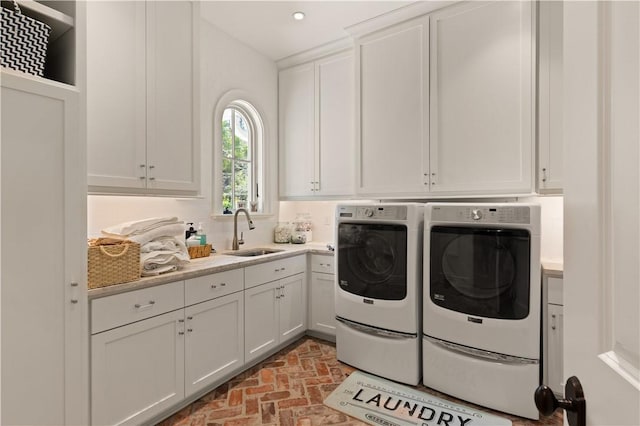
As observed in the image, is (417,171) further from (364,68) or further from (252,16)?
(252,16)

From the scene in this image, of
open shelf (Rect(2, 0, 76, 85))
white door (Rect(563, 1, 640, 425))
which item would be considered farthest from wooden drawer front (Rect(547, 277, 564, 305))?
open shelf (Rect(2, 0, 76, 85))

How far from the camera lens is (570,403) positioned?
1.83 feet

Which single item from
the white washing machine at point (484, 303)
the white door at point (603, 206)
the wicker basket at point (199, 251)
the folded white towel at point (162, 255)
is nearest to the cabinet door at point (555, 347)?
the white washing machine at point (484, 303)

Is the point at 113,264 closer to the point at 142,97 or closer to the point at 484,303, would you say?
the point at 142,97

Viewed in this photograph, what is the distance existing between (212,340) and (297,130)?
2.32m

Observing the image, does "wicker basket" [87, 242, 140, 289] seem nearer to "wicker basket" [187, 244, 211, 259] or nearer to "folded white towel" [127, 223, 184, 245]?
"folded white towel" [127, 223, 184, 245]

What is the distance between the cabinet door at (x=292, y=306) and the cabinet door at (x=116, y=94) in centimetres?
151

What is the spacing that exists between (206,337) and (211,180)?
1442mm

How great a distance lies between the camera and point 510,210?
207cm

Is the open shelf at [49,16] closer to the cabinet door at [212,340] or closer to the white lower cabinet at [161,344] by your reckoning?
the white lower cabinet at [161,344]

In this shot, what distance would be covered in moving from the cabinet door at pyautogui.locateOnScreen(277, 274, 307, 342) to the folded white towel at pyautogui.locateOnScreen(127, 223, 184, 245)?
1.06 metres

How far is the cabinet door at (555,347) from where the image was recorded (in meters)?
2.11

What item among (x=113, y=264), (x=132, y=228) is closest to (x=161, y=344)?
(x=113, y=264)

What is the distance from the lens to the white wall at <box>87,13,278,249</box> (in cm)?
234
